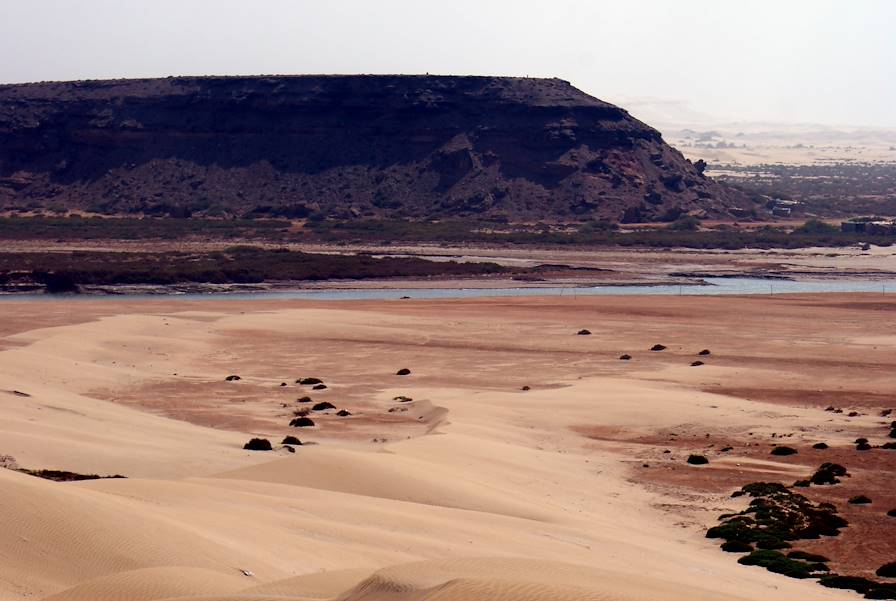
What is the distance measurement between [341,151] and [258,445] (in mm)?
103918

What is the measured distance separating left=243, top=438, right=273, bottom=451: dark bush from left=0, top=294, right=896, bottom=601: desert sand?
0.31 m

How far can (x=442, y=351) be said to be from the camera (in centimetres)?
5212

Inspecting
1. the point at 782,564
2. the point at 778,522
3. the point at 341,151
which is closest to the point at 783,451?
the point at 778,522

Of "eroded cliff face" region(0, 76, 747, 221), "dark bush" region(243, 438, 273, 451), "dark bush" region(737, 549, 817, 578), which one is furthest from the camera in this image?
"eroded cliff face" region(0, 76, 747, 221)

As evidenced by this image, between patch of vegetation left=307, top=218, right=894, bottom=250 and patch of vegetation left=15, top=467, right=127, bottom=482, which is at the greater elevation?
patch of vegetation left=15, top=467, right=127, bottom=482

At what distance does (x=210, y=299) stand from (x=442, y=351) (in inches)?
1050

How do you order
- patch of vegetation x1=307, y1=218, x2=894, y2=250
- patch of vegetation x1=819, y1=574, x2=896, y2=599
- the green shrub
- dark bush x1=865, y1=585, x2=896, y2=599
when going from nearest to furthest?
dark bush x1=865, y1=585, x2=896, y2=599
patch of vegetation x1=819, y1=574, x2=896, y2=599
the green shrub
patch of vegetation x1=307, y1=218, x2=894, y2=250

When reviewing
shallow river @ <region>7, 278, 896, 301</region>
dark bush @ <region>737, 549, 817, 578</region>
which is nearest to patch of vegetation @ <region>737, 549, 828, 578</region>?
dark bush @ <region>737, 549, 817, 578</region>

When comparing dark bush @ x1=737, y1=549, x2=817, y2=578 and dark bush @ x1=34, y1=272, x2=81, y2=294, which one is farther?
dark bush @ x1=34, y1=272, x2=81, y2=294

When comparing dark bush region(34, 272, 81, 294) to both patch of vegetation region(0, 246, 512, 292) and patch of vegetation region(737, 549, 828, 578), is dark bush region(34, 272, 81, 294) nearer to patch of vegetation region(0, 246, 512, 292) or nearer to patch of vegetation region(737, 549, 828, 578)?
patch of vegetation region(0, 246, 512, 292)

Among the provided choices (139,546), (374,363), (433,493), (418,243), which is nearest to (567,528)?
(433,493)

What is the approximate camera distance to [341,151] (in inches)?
5226

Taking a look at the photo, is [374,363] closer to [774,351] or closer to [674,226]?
[774,351]

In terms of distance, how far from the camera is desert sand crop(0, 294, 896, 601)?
18031 millimetres
